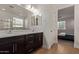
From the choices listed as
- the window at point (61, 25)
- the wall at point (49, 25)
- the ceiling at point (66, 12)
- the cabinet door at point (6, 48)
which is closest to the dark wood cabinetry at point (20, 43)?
the cabinet door at point (6, 48)

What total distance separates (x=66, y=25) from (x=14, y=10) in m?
0.85

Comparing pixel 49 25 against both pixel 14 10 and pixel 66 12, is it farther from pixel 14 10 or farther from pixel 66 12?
pixel 14 10

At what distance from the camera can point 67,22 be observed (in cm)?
154

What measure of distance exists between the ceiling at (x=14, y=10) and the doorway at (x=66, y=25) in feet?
1.80

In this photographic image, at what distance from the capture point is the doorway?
1.50 meters

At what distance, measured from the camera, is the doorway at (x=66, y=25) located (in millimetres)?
1501

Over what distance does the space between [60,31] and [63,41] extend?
188 millimetres

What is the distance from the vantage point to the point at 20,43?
5.47ft

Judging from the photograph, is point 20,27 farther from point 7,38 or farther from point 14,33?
point 7,38

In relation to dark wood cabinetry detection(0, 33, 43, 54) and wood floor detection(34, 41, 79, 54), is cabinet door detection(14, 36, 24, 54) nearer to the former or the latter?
dark wood cabinetry detection(0, 33, 43, 54)

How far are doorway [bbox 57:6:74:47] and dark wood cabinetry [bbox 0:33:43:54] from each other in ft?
1.09

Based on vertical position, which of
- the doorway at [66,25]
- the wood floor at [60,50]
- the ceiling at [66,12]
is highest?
the ceiling at [66,12]

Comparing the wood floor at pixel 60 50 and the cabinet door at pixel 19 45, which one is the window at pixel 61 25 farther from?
the cabinet door at pixel 19 45
